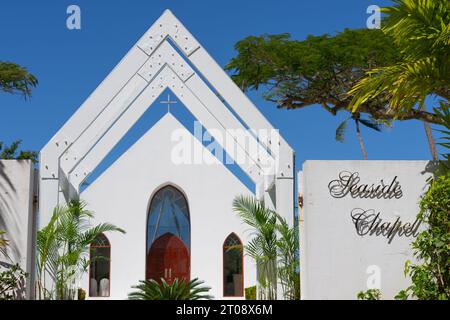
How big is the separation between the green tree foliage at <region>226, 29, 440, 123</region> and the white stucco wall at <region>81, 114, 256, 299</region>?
3372mm

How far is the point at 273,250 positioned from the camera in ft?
44.7

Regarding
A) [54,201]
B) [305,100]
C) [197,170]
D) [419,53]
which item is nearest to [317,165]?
[419,53]

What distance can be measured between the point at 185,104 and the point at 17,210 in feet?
17.6

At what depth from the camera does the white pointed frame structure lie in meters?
13.6

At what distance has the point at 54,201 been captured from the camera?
1336 centimetres

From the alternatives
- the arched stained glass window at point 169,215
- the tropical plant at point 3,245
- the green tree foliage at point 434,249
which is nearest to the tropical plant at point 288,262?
the green tree foliage at point 434,249

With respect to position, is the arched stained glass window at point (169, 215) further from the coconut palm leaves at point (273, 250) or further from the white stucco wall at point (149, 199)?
the coconut palm leaves at point (273, 250)

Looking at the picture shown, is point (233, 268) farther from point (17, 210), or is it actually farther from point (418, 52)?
point (418, 52)

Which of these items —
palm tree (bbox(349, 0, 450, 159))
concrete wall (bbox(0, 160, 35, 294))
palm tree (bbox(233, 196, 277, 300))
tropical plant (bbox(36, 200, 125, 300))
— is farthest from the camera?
palm tree (bbox(233, 196, 277, 300))

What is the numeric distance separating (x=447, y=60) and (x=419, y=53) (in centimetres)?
45

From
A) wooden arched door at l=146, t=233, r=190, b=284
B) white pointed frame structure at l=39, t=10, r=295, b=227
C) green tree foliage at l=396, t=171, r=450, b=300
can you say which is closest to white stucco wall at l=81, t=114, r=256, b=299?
wooden arched door at l=146, t=233, r=190, b=284

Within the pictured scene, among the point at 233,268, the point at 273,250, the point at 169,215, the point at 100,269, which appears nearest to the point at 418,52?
the point at 273,250

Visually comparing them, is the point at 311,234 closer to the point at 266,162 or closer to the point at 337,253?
the point at 337,253

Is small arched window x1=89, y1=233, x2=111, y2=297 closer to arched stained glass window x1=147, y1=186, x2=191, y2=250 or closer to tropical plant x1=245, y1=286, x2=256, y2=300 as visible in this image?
arched stained glass window x1=147, y1=186, x2=191, y2=250
